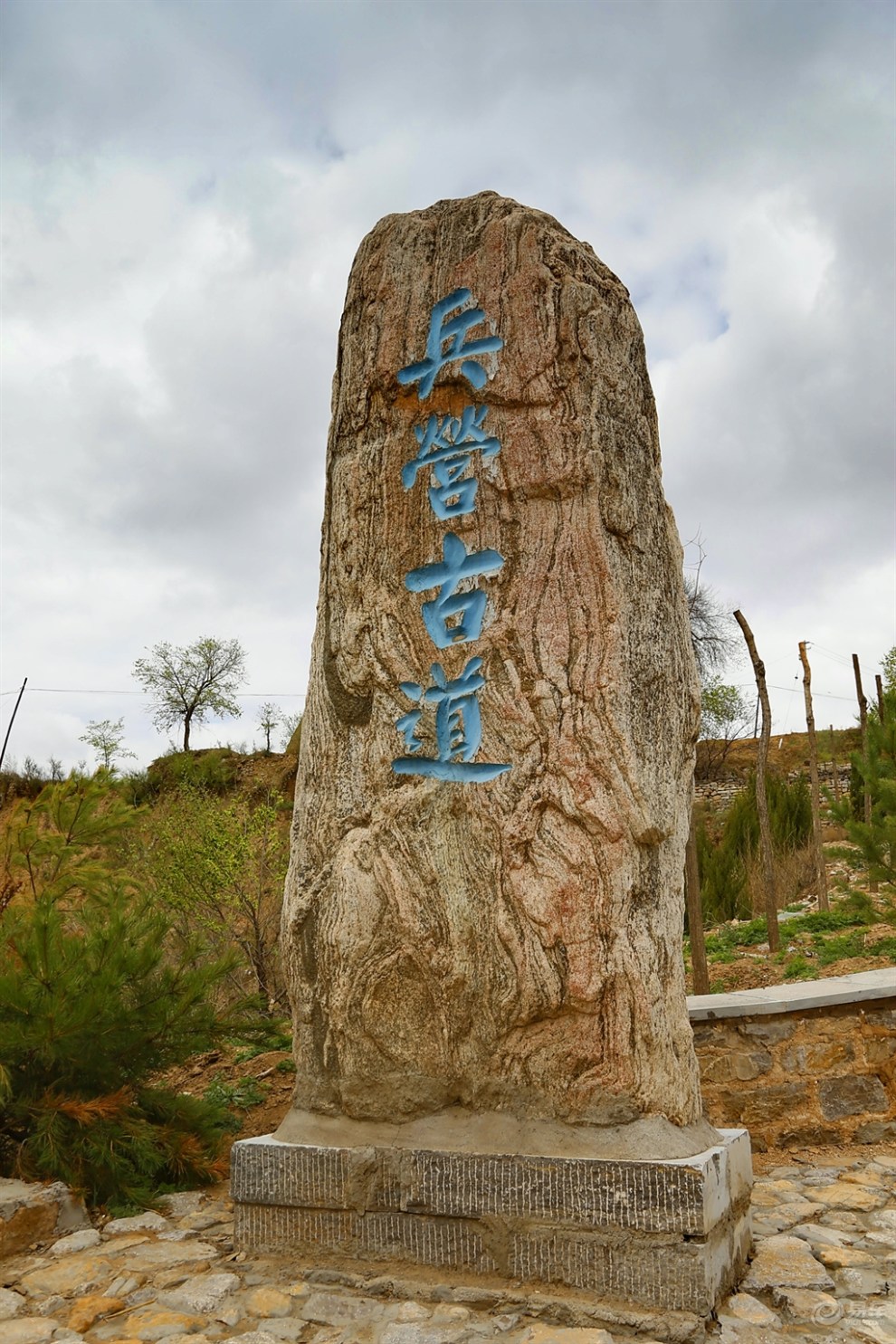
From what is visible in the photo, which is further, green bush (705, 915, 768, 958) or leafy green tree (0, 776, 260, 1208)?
green bush (705, 915, 768, 958)

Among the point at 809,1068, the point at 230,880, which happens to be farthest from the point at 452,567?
the point at 230,880

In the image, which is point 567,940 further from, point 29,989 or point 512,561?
point 29,989

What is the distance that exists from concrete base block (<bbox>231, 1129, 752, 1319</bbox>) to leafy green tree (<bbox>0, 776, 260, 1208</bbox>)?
70 centimetres

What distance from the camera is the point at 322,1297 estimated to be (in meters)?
3.03

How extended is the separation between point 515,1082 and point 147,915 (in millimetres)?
1929

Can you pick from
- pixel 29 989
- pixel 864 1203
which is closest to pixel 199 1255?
pixel 29 989

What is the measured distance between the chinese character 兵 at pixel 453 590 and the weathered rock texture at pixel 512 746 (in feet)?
0.13

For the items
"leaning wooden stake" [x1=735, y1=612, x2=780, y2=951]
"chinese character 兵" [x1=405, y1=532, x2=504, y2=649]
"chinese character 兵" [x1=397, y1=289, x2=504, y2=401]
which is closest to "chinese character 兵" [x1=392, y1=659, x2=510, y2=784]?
"chinese character 兵" [x1=405, y1=532, x2=504, y2=649]

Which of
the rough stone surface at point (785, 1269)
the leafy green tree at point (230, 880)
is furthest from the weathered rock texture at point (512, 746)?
the leafy green tree at point (230, 880)

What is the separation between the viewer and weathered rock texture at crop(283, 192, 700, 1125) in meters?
3.26

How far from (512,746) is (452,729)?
0.72 ft

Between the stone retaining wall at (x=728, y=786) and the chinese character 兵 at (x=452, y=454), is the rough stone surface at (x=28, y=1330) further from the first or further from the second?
the stone retaining wall at (x=728, y=786)

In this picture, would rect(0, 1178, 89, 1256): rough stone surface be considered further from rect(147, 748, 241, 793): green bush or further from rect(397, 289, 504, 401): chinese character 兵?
rect(147, 748, 241, 793): green bush

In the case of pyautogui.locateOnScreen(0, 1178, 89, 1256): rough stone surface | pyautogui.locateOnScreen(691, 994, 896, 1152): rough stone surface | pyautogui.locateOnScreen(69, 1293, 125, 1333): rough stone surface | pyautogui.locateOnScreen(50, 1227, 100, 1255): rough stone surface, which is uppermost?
pyautogui.locateOnScreen(691, 994, 896, 1152): rough stone surface
